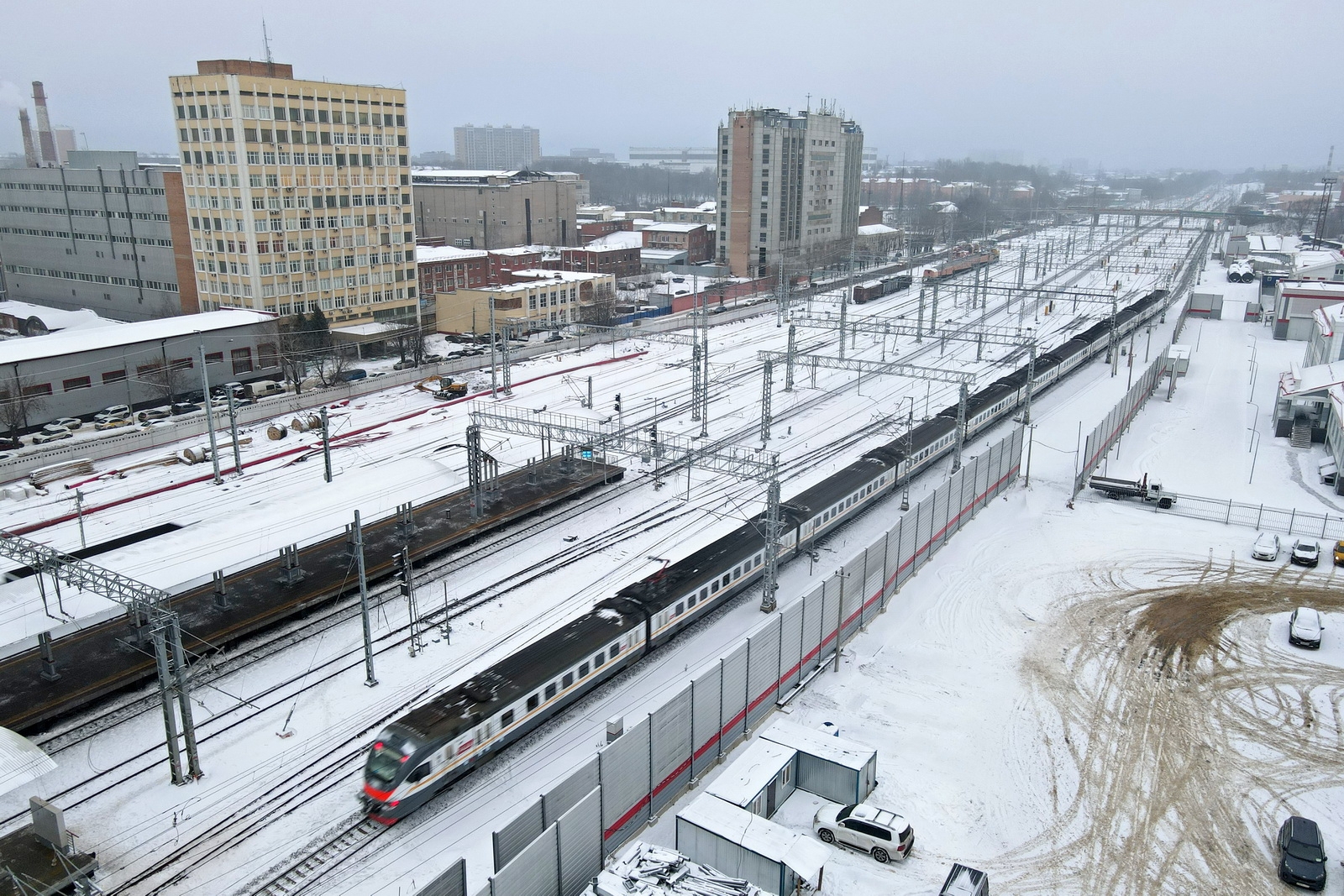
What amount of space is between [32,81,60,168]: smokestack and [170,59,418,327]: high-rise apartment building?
183ft

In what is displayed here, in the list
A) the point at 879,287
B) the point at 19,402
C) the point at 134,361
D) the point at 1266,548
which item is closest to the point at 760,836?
the point at 1266,548

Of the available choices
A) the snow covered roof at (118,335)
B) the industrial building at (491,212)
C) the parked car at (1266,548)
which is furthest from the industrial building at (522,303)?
the parked car at (1266,548)

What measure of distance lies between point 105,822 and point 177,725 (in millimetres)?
2741

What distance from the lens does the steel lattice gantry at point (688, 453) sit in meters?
22.2

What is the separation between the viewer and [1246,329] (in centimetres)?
6231

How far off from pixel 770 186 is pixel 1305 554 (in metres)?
67.8

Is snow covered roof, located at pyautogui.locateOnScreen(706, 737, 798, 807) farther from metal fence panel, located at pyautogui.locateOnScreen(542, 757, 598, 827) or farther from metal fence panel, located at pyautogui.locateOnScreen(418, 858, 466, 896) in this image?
metal fence panel, located at pyautogui.locateOnScreen(418, 858, 466, 896)

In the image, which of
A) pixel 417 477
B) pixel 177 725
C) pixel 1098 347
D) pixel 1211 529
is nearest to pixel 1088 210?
pixel 1098 347

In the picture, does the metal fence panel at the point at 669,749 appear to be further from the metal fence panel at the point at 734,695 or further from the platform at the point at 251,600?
the platform at the point at 251,600

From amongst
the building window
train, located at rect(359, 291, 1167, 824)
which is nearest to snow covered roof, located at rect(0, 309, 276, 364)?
the building window

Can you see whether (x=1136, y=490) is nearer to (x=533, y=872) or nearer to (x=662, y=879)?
(x=662, y=879)

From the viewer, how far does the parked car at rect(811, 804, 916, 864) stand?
1399 cm

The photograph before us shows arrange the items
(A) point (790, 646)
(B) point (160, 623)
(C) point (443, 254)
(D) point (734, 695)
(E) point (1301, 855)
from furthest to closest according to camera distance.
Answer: (C) point (443, 254) → (A) point (790, 646) → (D) point (734, 695) → (B) point (160, 623) → (E) point (1301, 855)

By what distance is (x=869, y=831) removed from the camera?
46.5ft
